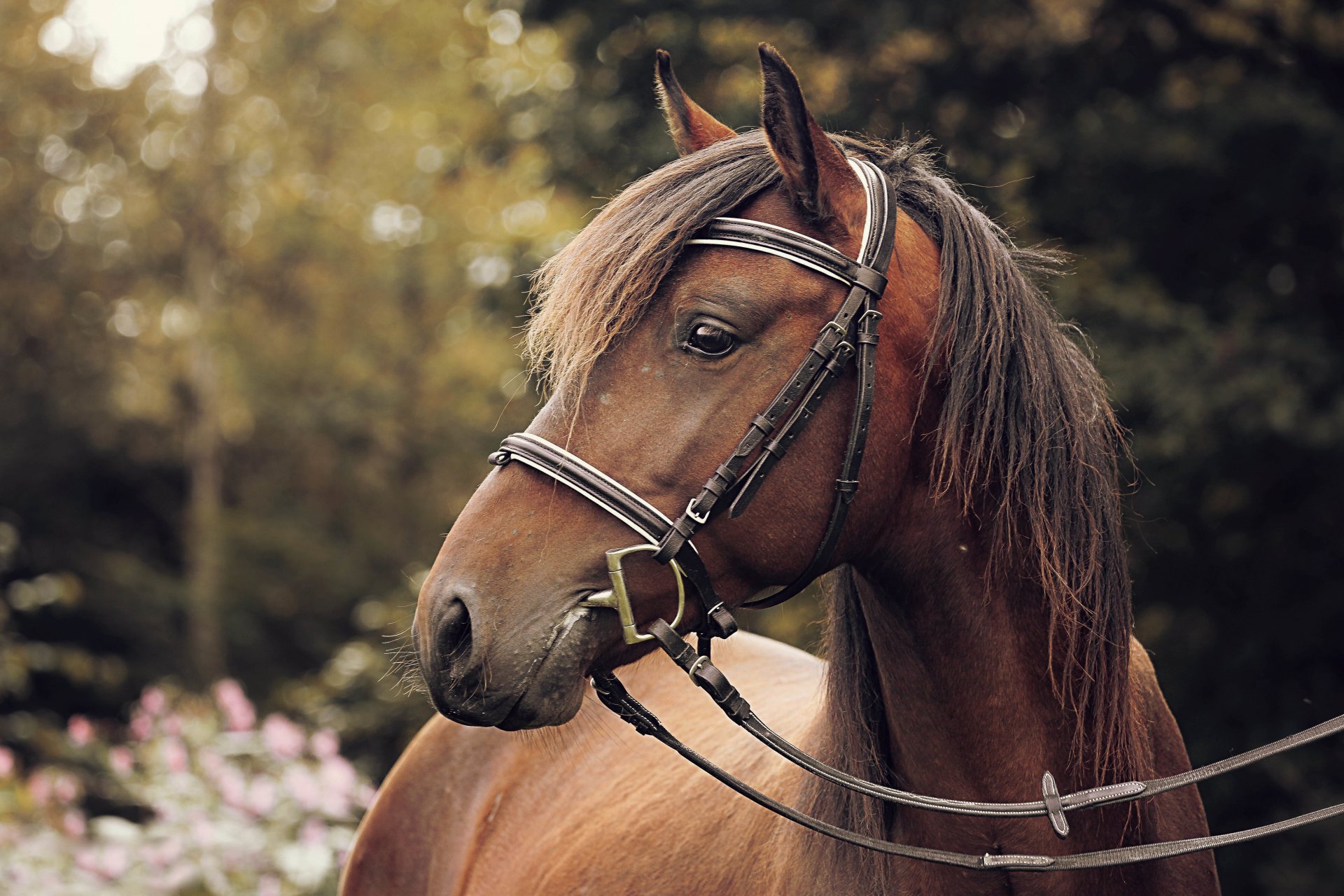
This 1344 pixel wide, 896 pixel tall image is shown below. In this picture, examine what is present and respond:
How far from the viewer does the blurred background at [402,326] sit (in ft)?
19.7

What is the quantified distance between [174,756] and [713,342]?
14.4 feet

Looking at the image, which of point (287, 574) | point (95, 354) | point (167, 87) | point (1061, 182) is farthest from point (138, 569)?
point (1061, 182)

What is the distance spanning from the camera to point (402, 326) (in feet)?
50.5

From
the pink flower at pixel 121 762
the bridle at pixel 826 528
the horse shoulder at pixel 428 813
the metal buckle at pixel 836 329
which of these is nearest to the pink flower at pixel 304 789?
the pink flower at pixel 121 762

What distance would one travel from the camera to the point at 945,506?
1.91m

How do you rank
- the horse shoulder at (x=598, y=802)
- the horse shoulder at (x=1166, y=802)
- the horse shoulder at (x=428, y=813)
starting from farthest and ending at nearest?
1. the horse shoulder at (x=428, y=813)
2. the horse shoulder at (x=598, y=802)
3. the horse shoulder at (x=1166, y=802)

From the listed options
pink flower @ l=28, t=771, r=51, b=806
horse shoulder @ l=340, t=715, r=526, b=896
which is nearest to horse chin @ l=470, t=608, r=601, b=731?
horse shoulder @ l=340, t=715, r=526, b=896

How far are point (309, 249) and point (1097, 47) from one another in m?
10.7

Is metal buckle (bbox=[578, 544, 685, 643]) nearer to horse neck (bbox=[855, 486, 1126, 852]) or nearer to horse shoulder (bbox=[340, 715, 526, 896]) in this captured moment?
horse neck (bbox=[855, 486, 1126, 852])

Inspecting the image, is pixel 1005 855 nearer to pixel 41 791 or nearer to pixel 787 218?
pixel 787 218

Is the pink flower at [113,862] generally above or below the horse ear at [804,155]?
below

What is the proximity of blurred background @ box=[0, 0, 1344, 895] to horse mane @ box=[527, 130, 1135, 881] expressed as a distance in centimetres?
81

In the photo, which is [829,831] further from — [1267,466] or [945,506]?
[1267,466]

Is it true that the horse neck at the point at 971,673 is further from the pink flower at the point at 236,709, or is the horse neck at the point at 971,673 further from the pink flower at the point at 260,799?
the pink flower at the point at 236,709
